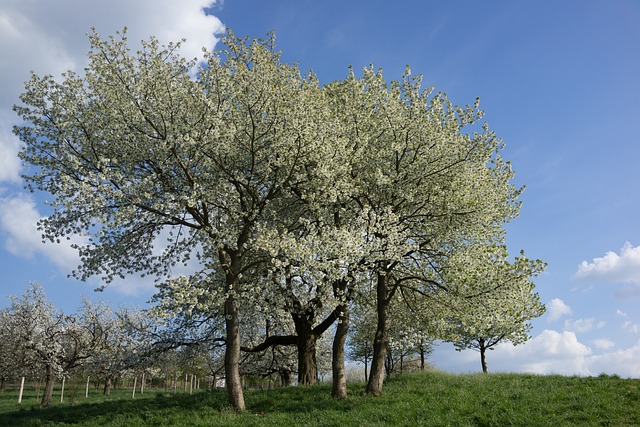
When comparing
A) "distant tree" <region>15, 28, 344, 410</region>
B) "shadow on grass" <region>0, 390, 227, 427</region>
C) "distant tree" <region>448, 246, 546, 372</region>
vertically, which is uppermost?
"distant tree" <region>15, 28, 344, 410</region>

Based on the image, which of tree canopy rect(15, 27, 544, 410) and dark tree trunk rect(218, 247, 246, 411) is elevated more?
tree canopy rect(15, 27, 544, 410)

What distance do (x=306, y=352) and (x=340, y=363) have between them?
22.5 feet

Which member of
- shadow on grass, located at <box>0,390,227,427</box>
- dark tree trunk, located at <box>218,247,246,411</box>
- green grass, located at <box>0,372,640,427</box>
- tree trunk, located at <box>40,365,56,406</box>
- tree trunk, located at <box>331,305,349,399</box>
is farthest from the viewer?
tree trunk, located at <box>40,365,56,406</box>

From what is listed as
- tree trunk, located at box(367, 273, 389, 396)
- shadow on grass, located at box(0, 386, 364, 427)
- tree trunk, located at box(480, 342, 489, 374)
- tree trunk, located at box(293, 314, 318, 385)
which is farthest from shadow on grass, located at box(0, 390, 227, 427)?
tree trunk, located at box(480, 342, 489, 374)

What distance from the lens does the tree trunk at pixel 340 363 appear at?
75.5 feet

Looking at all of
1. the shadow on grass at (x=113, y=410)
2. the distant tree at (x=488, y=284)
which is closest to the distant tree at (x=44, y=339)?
the shadow on grass at (x=113, y=410)

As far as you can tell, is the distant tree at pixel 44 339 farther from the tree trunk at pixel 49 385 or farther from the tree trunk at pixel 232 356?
the tree trunk at pixel 232 356

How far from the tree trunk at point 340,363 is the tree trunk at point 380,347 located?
1.50 metres

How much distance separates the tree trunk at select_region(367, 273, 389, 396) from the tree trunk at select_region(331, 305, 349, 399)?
1500mm

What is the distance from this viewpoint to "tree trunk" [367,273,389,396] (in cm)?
2375

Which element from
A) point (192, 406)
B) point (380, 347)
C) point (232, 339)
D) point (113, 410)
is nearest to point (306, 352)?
point (380, 347)

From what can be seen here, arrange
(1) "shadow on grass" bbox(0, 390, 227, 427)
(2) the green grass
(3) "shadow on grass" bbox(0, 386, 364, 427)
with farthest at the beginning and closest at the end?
(1) "shadow on grass" bbox(0, 390, 227, 427)
(3) "shadow on grass" bbox(0, 386, 364, 427)
(2) the green grass

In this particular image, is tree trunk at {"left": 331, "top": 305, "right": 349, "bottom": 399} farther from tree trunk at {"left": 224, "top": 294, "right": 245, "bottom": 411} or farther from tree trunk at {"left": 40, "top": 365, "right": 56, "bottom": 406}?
tree trunk at {"left": 40, "top": 365, "right": 56, "bottom": 406}

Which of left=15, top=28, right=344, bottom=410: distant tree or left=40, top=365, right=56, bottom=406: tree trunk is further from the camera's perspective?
left=40, top=365, right=56, bottom=406: tree trunk
